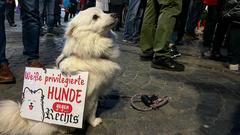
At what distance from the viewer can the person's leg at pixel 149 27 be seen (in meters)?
5.22

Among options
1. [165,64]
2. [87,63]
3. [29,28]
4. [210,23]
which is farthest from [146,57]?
[87,63]

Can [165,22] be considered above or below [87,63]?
above

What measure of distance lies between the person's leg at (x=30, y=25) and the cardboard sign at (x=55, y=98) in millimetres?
1391

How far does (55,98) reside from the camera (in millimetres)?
2689

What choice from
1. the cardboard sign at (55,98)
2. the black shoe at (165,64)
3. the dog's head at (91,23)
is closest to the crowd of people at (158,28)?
the black shoe at (165,64)

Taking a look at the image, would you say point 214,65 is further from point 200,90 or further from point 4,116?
point 4,116

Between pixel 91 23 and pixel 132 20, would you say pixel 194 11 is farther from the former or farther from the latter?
pixel 91 23

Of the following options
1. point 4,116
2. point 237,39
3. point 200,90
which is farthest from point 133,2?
point 4,116

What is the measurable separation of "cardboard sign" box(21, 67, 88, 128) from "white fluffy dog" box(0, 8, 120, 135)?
7 centimetres

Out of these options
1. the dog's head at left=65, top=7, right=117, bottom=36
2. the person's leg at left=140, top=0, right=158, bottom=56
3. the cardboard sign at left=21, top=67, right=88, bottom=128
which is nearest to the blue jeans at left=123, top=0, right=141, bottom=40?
the person's leg at left=140, top=0, right=158, bottom=56

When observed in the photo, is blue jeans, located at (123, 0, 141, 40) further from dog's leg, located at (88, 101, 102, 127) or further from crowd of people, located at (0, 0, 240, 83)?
dog's leg, located at (88, 101, 102, 127)

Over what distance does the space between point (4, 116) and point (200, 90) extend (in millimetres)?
2509

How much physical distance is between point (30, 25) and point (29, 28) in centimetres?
4

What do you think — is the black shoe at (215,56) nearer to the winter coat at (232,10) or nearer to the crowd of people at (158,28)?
the crowd of people at (158,28)
